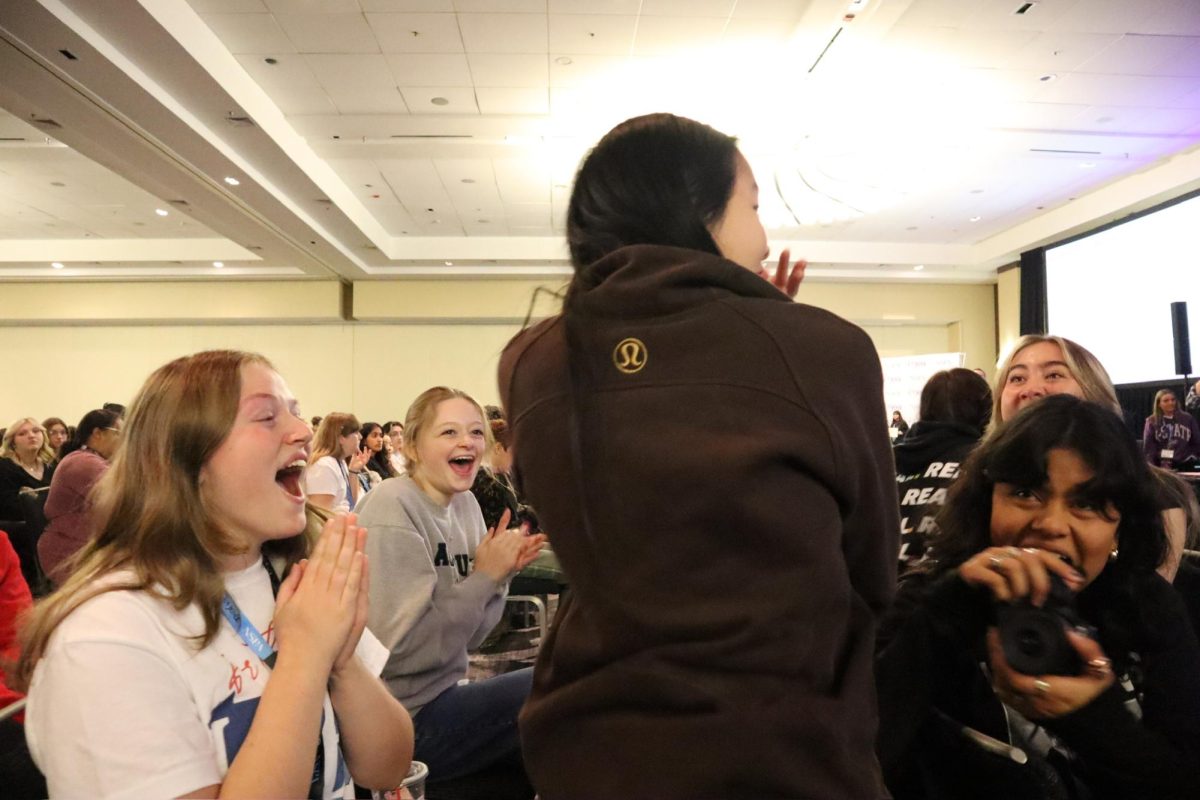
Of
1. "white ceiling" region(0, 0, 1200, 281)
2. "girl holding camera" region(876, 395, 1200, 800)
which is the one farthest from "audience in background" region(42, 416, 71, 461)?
"girl holding camera" region(876, 395, 1200, 800)

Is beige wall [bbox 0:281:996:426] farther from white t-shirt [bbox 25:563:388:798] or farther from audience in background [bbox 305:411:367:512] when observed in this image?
white t-shirt [bbox 25:563:388:798]

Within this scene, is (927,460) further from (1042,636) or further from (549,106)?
(549,106)

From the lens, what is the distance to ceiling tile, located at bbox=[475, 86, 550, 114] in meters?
6.69

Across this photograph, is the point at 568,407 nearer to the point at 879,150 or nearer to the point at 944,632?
the point at 944,632

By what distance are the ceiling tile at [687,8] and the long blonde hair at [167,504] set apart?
16.0 feet

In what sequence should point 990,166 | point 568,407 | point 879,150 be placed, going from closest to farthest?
point 568,407 → point 879,150 → point 990,166

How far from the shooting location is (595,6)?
5262mm

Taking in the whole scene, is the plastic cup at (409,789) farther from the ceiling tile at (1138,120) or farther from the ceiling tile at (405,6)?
the ceiling tile at (1138,120)

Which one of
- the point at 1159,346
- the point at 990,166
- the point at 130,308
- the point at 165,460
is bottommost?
the point at 165,460

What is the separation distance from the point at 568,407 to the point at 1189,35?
23.4ft

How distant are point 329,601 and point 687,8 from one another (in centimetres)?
524

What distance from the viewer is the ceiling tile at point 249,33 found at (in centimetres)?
541

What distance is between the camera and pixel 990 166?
27.9 ft

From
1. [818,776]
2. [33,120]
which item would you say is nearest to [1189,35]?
[818,776]
